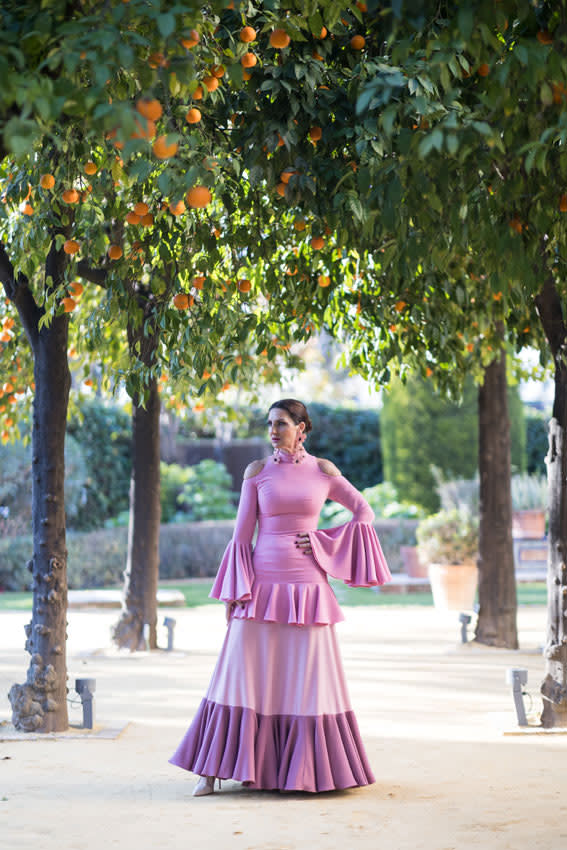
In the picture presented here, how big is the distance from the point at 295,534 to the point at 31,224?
2.46m

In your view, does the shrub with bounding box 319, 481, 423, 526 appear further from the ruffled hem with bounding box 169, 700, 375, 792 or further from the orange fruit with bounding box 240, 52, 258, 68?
the orange fruit with bounding box 240, 52, 258, 68

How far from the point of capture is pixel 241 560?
575 centimetres

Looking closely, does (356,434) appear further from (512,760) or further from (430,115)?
(430,115)

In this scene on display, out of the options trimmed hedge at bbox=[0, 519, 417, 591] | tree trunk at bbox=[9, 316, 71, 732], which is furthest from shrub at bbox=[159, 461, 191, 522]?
tree trunk at bbox=[9, 316, 71, 732]

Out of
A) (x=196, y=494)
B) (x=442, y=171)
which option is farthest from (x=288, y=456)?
(x=196, y=494)

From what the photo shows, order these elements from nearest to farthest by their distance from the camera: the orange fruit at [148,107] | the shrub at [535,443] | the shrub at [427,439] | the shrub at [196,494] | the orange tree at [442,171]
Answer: the orange fruit at [148,107]
the orange tree at [442,171]
the shrub at [196,494]
the shrub at [427,439]
the shrub at [535,443]

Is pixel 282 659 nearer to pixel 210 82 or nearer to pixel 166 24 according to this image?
pixel 210 82

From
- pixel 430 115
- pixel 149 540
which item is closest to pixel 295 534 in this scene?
pixel 430 115

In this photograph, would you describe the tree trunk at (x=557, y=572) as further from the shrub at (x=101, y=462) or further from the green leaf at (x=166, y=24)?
the shrub at (x=101, y=462)

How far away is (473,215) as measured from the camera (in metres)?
4.98

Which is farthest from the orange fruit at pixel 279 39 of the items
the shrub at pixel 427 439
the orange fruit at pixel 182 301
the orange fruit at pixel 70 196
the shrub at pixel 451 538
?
the shrub at pixel 427 439

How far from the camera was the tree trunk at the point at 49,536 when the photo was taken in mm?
7281

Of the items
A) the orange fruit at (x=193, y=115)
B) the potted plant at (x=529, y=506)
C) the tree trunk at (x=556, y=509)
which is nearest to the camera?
the orange fruit at (x=193, y=115)

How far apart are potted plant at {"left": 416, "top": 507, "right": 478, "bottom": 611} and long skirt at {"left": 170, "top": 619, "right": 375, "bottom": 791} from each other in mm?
9009
